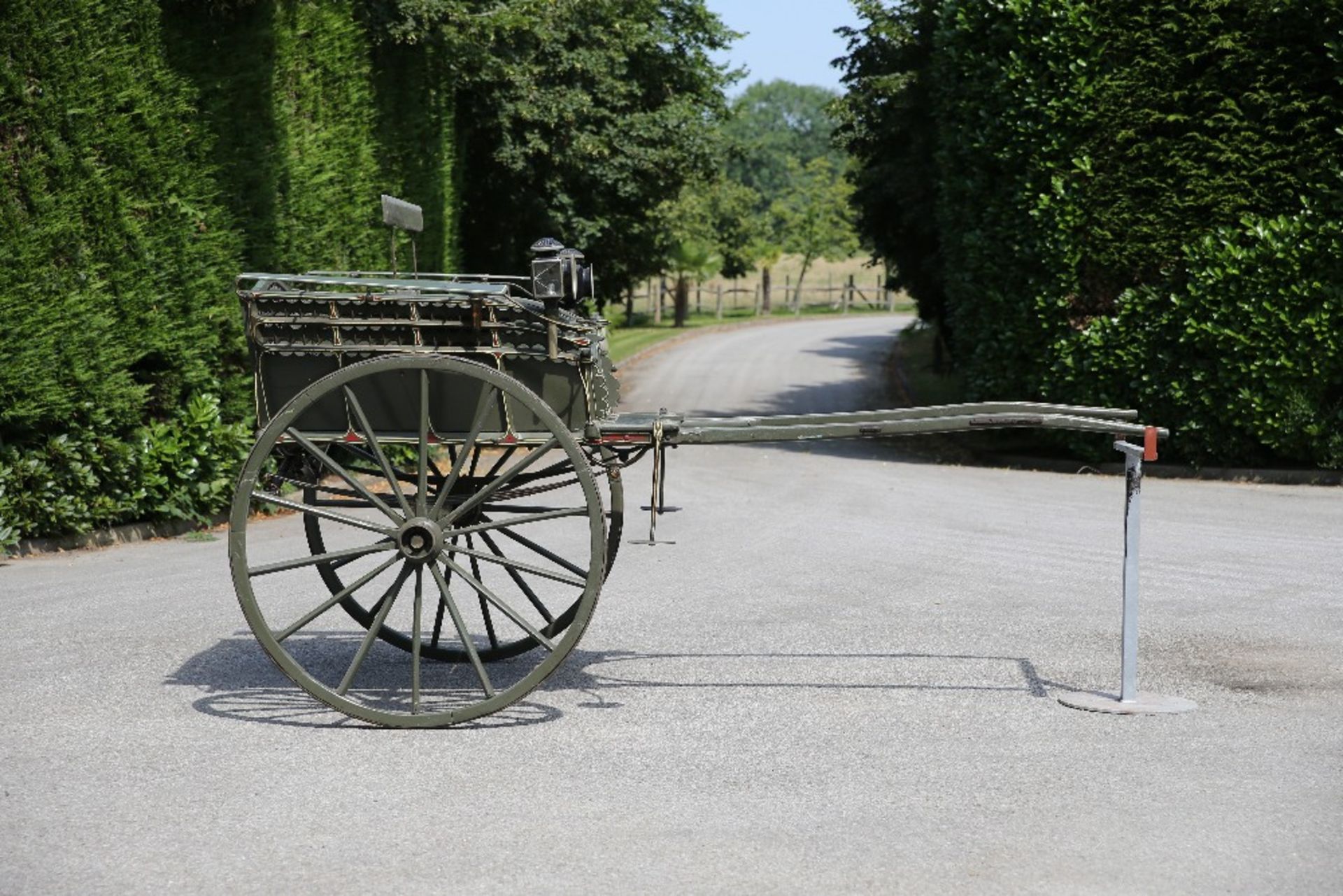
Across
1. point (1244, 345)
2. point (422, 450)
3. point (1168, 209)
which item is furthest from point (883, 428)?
point (1168, 209)

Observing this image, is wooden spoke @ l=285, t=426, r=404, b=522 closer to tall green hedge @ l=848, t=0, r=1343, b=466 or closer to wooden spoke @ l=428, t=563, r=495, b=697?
wooden spoke @ l=428, t=563, r=495, b=697

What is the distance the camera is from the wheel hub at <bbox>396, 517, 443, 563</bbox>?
6145 mm

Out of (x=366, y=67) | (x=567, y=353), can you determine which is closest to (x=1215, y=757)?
(x=567, y=353)

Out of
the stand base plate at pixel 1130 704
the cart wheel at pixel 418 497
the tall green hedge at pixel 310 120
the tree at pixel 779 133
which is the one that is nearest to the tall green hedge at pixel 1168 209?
the tall green hedge at pixel 310 120

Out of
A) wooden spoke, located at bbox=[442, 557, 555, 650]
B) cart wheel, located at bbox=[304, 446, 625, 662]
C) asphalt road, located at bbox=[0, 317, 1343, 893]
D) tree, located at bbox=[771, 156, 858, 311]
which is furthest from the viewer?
tree, located at bbox=[771, 156, 858, 311]

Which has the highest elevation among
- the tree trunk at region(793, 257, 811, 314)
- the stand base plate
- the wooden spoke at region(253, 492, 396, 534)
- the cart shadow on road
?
the tree trunk at region(793, 257, 811, 314)

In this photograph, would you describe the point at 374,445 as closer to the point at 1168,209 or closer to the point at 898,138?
the point at 1168,209

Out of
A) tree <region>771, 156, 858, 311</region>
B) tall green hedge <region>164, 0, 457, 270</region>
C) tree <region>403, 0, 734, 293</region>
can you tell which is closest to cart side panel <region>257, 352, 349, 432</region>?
tall green hedge <region>164, 0, 457, 270</region>

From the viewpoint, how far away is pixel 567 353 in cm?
642

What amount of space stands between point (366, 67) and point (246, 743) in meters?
12.0

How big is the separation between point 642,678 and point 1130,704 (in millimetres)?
2183

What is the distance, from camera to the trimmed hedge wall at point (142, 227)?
10664 millimetres

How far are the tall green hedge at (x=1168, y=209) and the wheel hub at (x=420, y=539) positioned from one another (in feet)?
39.9

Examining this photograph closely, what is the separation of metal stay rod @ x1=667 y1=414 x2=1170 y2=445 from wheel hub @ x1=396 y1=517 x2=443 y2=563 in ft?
3.46
